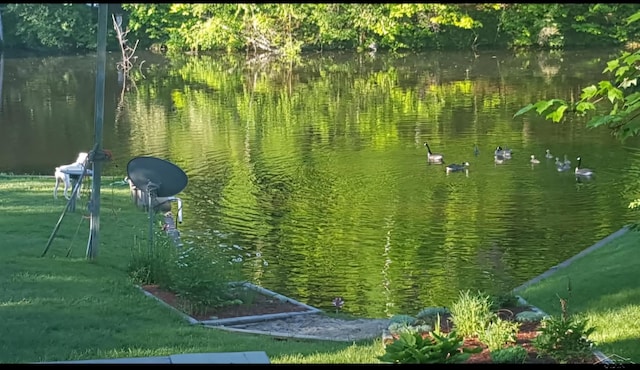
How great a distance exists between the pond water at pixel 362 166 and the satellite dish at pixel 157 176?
1.65 meters

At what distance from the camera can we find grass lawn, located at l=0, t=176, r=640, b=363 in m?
6.66

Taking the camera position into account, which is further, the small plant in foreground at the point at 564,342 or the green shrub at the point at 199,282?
the green shrub at the point at 199,282

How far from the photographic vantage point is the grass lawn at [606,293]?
6902 millimetres

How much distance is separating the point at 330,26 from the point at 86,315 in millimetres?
41395

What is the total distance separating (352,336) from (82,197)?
7.47m

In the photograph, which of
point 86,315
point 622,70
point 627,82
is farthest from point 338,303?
point 622,70

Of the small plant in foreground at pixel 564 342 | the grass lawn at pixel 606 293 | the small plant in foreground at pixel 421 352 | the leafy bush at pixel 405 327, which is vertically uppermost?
the small plant in foreground at pixel 421 352

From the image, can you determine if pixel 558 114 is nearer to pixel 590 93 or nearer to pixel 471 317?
pixel 590 93

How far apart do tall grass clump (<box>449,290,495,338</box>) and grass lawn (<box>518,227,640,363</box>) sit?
82 centimetres

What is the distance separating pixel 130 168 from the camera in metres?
10.4

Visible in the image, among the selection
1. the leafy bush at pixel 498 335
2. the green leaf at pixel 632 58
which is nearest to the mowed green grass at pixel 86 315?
the leafy bush at pixel 498 335

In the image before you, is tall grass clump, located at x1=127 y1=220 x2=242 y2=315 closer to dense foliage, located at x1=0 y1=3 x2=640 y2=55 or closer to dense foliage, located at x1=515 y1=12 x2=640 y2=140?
dense foliage, located at x1=515 y1=12 x2=640 y2=140

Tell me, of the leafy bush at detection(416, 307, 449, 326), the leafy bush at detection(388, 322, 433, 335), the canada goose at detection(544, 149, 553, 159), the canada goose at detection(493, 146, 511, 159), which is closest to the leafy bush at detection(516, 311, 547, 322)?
the leafy bush at detection(416, 307, 449, 326)

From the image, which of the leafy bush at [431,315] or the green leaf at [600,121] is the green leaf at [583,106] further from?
the leafy bush at [431,315]
